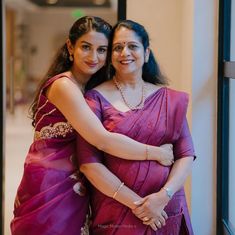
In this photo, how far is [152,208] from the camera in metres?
1.66

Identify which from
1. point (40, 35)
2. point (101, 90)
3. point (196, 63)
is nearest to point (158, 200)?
point (101, 90)

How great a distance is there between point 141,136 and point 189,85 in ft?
2.58

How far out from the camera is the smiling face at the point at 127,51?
171cm

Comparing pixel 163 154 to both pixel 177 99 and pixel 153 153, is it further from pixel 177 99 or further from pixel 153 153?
pixel 177 99

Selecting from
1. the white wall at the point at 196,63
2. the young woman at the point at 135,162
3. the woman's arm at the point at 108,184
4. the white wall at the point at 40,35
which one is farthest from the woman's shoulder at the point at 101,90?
the white wall at the point at 40,35

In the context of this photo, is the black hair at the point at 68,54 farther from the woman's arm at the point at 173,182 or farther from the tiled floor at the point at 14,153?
the tiled floor at the point at 14,153

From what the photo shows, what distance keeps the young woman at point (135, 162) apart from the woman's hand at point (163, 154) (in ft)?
0.06

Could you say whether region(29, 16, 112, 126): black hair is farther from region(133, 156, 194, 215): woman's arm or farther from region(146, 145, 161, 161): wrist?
region(133, 156, 194, 215): woman's arm

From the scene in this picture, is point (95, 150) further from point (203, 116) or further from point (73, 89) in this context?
point (203, 116)

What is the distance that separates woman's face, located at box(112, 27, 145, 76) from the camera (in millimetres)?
1708

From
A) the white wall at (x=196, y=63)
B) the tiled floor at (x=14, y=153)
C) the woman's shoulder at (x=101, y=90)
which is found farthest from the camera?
the tiled floor at (x=14, y=153)

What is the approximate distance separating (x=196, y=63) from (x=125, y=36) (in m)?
0.74

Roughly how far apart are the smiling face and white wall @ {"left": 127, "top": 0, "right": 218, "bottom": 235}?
686 millimetres

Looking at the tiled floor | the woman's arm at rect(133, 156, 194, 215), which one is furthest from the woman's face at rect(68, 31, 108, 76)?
the tiled floor
